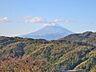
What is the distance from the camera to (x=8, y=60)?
34.3m

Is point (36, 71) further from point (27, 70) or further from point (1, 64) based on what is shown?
point (1, 64)

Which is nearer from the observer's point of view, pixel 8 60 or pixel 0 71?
pixel 0 71

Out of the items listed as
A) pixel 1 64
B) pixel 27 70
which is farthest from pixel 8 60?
pixel 27 70

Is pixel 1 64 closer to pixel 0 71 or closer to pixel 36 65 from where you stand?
pixel 0 71

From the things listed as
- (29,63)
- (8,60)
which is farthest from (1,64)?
(29,63)

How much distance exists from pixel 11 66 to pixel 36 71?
9.39 ft

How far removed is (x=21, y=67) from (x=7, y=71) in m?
1.91

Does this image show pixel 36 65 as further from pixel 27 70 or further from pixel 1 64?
pixel 1 64

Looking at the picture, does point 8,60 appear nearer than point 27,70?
No

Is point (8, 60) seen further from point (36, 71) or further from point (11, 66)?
point (36, 71)

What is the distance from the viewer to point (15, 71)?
110 feet

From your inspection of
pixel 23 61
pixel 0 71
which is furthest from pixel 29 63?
pixel 0 71

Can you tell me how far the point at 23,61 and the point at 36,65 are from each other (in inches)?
61.1

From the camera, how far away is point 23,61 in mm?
33531
